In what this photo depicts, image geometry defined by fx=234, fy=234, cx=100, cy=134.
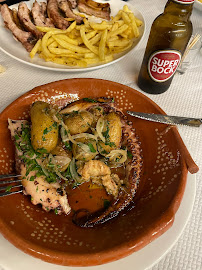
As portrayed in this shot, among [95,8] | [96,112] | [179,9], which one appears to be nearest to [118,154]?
[96,112]

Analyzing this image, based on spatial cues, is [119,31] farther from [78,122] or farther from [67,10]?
[78,122]

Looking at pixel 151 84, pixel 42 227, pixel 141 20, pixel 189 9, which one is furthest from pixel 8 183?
pixel 141 20

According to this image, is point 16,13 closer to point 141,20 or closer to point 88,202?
point 141,20

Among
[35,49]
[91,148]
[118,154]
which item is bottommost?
[118,154]

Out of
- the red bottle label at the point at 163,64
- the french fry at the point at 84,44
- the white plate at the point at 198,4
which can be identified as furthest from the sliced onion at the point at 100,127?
the white plate at the point at 198,4

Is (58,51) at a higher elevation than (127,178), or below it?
higher
